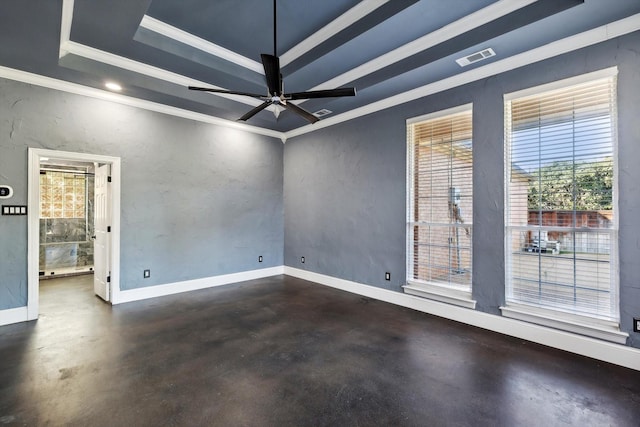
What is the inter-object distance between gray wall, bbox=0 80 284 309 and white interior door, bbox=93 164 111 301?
25 centimetres

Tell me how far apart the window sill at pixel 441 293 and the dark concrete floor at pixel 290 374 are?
0.30 meters

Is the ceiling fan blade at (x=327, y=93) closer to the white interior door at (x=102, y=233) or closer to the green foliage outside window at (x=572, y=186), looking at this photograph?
the green foliage outside window at (x=572, y=186)

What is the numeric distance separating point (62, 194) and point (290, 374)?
22.7 ft

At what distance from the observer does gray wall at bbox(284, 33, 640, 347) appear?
2.61m

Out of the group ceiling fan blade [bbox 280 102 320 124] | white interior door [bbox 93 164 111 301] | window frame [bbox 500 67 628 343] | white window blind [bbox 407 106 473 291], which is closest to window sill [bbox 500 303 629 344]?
window frame [bbox 500 67 628 343]

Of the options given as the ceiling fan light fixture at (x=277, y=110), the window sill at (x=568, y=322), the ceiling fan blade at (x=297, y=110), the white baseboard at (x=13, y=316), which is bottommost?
the white baseboard at (x=13, y=316)

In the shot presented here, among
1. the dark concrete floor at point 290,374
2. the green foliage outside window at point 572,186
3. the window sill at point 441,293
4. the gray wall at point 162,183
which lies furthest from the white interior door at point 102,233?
the green foliage outside window at point 572,186

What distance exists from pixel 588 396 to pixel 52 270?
27.9 feet

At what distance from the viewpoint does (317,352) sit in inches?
114

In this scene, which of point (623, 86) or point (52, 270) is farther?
point (52, 270)

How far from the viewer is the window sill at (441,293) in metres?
3.63

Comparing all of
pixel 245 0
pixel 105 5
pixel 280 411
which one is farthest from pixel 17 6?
pixel 280 411

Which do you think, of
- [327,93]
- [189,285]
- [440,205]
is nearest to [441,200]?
[440,205]

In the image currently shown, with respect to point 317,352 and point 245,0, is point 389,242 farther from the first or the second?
point 245,0
